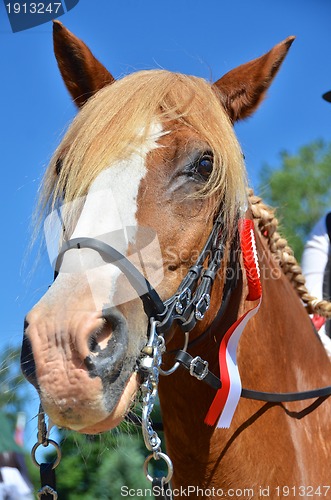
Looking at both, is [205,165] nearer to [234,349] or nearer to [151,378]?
[234,349]

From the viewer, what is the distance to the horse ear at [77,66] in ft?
9.77

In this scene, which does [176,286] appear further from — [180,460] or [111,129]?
[180,460]

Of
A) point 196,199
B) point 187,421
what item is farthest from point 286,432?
point 196,199

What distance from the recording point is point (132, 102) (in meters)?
2.69

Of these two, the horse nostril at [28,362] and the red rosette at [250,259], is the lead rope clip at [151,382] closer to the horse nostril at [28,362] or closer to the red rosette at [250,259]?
the horse nostril at [28,362]

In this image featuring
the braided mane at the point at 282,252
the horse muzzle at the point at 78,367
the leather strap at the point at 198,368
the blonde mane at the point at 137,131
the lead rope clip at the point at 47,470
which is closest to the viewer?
the horse muzzle at the point at 78,367

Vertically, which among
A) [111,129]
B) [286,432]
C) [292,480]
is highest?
[111,129]

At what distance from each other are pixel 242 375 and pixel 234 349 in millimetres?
192

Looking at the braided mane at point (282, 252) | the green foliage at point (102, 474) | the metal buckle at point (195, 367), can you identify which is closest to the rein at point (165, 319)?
the metal buckle at point (195, 367)

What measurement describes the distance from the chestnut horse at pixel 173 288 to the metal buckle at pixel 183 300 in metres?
0.04

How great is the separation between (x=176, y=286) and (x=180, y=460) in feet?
2.93

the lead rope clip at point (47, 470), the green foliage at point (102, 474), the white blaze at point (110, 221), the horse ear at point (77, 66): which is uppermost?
the horse ear at point (77, 66)

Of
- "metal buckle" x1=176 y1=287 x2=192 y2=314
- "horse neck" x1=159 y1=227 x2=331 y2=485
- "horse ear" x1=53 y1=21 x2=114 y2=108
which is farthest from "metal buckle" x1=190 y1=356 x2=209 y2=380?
"horse ear" x1=53 y1=21 x2=114 y2=108

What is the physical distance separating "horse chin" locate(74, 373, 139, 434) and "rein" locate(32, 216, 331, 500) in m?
0.07
